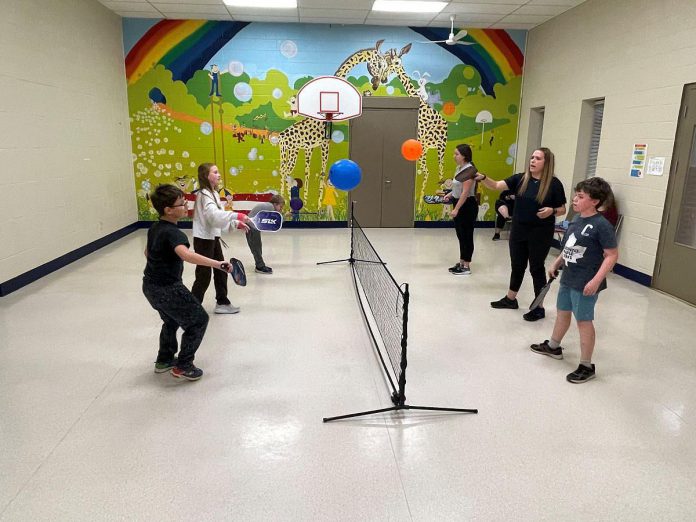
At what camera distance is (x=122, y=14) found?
8672mm

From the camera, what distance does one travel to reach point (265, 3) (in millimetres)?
7887

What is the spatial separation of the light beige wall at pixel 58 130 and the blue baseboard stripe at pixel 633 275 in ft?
25.3

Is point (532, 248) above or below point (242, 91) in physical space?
below

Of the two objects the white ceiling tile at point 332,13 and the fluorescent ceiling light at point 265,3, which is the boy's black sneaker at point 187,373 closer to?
the fluorescent ceiling light at point 265,3

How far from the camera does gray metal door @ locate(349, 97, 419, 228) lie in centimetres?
961

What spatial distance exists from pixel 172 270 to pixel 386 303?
1951mm

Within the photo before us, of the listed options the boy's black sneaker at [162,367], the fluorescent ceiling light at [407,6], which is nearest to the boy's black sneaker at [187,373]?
A: the boy's black sneaker at [162,367]

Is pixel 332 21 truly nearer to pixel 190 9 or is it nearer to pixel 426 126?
pixel 190 9

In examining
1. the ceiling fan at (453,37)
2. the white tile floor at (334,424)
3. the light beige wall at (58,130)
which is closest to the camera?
the white tile floor at (334,424)

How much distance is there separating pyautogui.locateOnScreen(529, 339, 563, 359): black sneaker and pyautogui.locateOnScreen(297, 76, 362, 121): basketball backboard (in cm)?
579

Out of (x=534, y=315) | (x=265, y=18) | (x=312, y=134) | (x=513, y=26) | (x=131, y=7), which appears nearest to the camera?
(x=534, y=315)

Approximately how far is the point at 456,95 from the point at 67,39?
6.75 metres

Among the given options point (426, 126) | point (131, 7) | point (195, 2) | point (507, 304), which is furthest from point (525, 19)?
point (131, 7)

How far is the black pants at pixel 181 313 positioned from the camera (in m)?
3.24
